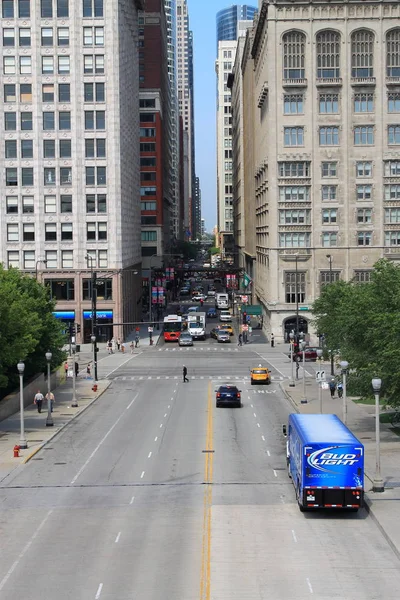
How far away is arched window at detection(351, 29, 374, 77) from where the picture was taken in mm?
112125

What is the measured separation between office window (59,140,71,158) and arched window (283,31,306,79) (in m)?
25.7

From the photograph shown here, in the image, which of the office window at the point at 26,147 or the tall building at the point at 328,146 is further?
the office window at the point at 26,147

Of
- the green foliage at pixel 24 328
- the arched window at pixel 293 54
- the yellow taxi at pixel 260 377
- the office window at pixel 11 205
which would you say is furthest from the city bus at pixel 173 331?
the green foliage at pixel 24 328

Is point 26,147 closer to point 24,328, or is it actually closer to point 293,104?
point 293,104

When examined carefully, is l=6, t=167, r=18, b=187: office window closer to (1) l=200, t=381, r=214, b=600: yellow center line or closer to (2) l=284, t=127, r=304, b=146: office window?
(2) l=284, t=127, r=304, b=146: office window

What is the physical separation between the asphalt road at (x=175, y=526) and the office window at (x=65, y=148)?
203ft

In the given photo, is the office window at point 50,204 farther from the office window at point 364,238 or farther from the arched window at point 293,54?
the office window at point 364,238

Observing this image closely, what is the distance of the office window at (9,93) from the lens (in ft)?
368

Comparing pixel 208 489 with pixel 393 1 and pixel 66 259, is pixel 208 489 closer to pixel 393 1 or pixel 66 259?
pixel 66 259

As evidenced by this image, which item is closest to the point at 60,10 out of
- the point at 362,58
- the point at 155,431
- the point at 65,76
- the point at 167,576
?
the point at 65,76

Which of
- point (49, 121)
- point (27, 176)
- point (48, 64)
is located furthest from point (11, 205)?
point (48, 64)

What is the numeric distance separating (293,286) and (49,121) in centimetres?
3360

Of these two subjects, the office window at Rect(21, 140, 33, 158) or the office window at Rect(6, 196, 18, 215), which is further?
the office window at Rect(6, 196, 18, 215)

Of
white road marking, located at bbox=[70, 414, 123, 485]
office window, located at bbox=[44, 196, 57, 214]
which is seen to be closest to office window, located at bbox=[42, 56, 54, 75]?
office window, located at bbox=[44, 196, 57, 214]
